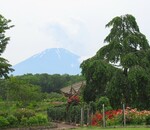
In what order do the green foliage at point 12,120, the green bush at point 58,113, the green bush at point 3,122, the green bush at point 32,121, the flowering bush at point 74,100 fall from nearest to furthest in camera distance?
the green bush at point 3,122, the green foliage at point 12,120, the green bush at point 32,121, the flowering bush at point 74,100, the green bush at point 58,113

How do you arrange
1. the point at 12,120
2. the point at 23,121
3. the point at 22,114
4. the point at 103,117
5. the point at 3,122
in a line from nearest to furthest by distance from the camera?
the point at 103,117 < the point at 3,122 < the point at 12,120 < the point at 23,121 < the point at 22,114

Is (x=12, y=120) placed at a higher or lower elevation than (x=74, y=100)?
lower

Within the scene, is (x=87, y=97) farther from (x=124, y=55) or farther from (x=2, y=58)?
(x=2, y=58)

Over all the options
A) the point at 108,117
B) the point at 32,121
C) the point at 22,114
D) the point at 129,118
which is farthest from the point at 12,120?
the point at 129,118

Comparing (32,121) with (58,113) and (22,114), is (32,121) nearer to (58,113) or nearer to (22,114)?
(22,114)

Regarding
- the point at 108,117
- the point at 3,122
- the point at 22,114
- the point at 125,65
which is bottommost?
the point at 3,122

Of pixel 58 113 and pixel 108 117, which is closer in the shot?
pixel 108 117

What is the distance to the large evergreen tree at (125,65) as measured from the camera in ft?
85.3

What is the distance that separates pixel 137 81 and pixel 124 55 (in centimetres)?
245

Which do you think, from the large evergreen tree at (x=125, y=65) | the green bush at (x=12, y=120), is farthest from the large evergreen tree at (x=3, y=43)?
the large evergreen tree at (x=125, y=65)

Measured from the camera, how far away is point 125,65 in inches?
1045

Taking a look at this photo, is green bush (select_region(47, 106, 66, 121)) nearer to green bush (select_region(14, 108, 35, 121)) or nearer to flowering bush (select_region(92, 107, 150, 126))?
green bush (select_region(14, 108, 35, 121))

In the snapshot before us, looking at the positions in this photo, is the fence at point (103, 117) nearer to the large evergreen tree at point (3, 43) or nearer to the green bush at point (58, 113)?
the green bush at point (58, 113)

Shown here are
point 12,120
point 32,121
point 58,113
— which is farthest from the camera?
point 58,113
